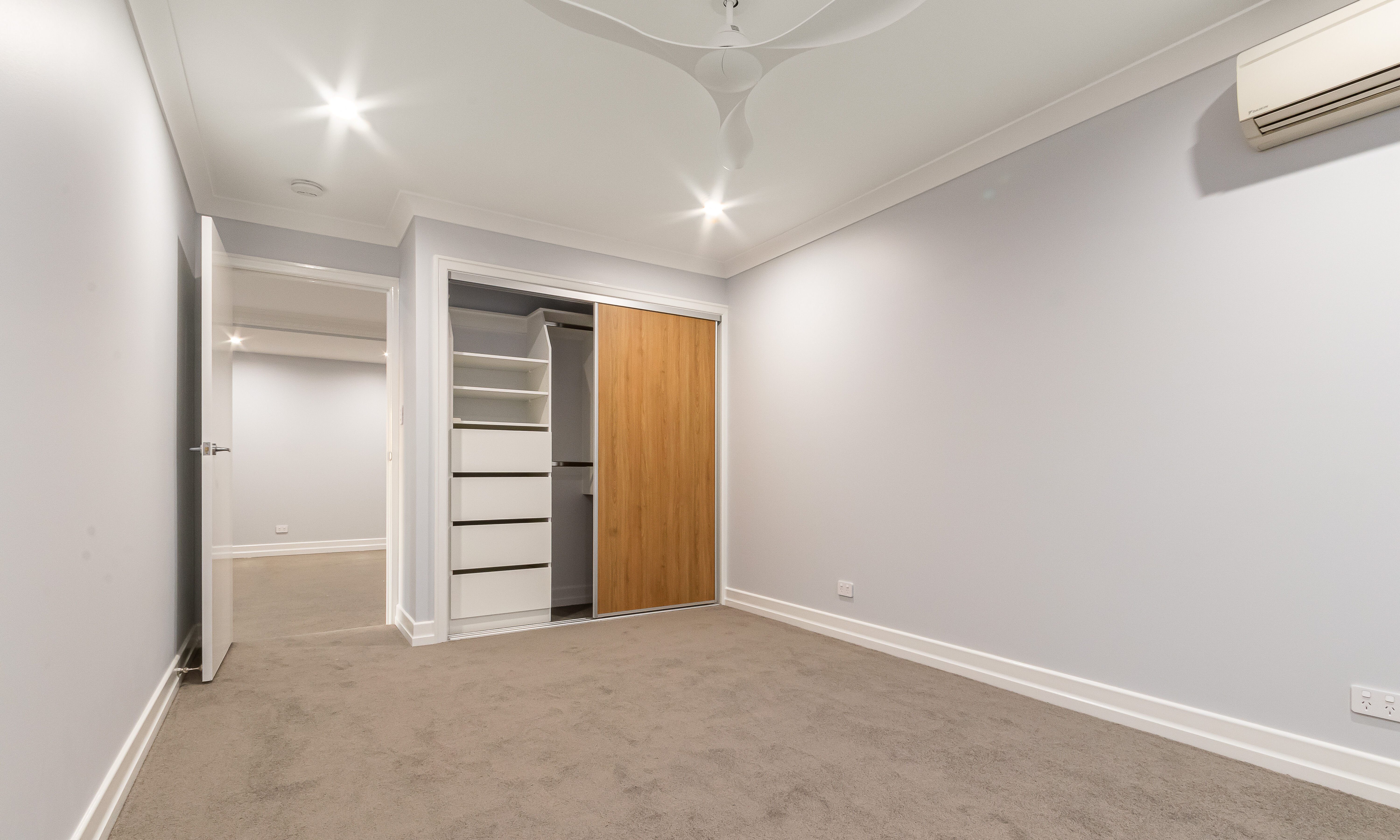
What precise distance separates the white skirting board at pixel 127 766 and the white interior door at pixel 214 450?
0.83ft

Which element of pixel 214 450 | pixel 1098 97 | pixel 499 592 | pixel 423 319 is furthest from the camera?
pixel 499 592

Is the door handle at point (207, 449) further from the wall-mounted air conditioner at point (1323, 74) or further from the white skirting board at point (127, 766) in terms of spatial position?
the wall-mounted air conditioner at point (1323, 74)

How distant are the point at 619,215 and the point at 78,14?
2.66m

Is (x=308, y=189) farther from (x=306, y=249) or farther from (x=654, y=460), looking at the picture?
(x=654, y=460)

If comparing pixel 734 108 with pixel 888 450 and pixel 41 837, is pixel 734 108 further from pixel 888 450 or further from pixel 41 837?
pixel 41 837

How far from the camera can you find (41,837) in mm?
1364

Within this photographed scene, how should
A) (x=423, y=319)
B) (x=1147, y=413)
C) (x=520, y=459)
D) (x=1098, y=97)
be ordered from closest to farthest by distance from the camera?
(x=1147, y=413)
(x=1098, y=97)
(x=423, y=319)
(x=520, y=459)

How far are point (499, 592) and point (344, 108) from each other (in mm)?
2681

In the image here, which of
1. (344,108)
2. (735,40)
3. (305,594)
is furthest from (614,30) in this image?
(305,594)

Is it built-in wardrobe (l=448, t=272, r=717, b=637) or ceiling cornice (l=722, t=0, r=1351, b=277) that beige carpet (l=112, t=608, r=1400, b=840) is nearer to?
built-in wardrobe (l=448, t=272, r=717, b=637)

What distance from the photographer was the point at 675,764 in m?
2.19

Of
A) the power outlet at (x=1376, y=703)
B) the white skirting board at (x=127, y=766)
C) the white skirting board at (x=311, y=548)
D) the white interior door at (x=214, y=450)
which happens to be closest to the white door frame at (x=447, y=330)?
the white interior door at (x=214, y=450)

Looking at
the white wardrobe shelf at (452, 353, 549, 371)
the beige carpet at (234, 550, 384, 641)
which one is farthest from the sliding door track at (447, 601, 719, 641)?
the white wardrobe shelf at (452, 353, 549, 371)

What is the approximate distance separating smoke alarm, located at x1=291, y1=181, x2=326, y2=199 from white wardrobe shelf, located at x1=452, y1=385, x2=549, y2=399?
129cm
